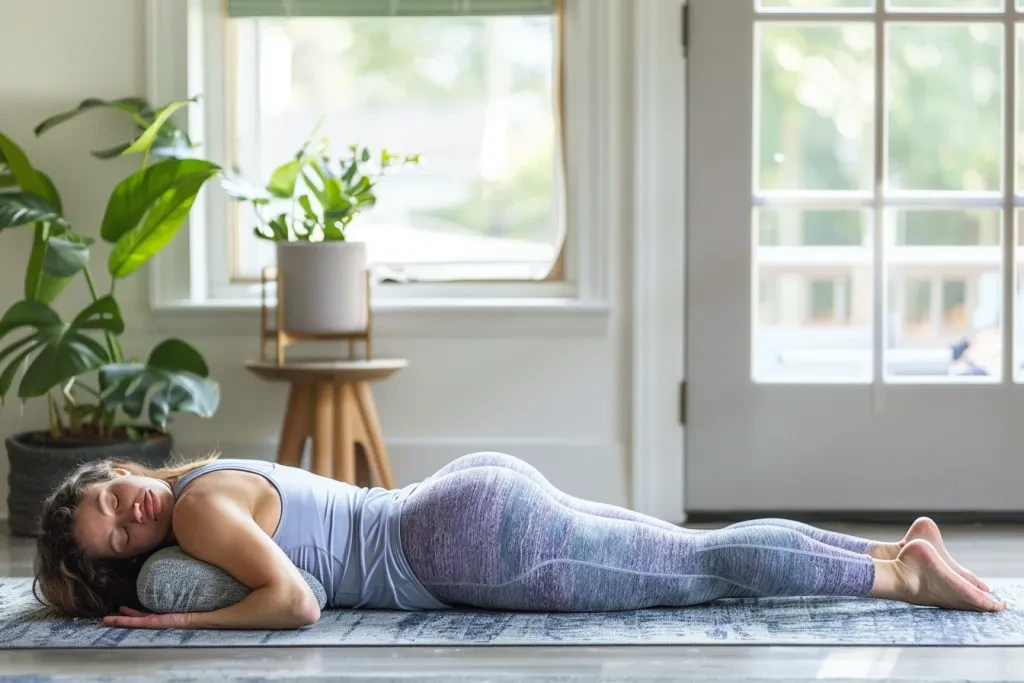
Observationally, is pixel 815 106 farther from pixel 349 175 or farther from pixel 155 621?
pixel 155 621

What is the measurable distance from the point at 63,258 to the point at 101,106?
53 cm

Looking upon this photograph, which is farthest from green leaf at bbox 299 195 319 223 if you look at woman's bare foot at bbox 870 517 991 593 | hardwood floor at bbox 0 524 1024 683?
woman's bare foot at bbox 870 517 991 593

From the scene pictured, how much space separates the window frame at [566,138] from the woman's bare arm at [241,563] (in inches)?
54.2

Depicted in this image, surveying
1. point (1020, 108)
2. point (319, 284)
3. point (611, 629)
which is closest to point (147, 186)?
point (319, 284)

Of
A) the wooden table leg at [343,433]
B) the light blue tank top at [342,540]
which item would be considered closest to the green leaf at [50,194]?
the wooden table leg at [343,433]

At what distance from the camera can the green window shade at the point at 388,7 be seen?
337 centimetres

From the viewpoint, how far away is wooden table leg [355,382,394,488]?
10.4 ft

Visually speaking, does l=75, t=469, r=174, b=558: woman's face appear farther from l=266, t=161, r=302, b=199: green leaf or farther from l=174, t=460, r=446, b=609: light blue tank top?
l=266, t=161, r=302, b=199: green leaf

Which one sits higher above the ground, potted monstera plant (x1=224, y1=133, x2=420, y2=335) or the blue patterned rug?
potted monstera plant (x1=224, y1=133, x2=420, y2=335)

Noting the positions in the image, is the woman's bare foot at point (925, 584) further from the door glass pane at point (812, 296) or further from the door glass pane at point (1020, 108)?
the door glass pane at point (1020, 108)

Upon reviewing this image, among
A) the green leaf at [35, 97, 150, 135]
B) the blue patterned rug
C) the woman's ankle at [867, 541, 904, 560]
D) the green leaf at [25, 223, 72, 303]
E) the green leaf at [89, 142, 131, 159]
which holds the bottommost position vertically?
the blue patterned rug

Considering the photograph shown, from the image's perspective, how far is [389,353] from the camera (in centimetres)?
340

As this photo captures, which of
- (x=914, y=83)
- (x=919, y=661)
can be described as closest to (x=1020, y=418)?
(x=914, y=83)

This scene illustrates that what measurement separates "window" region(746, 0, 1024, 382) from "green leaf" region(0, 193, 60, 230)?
5.97ft
